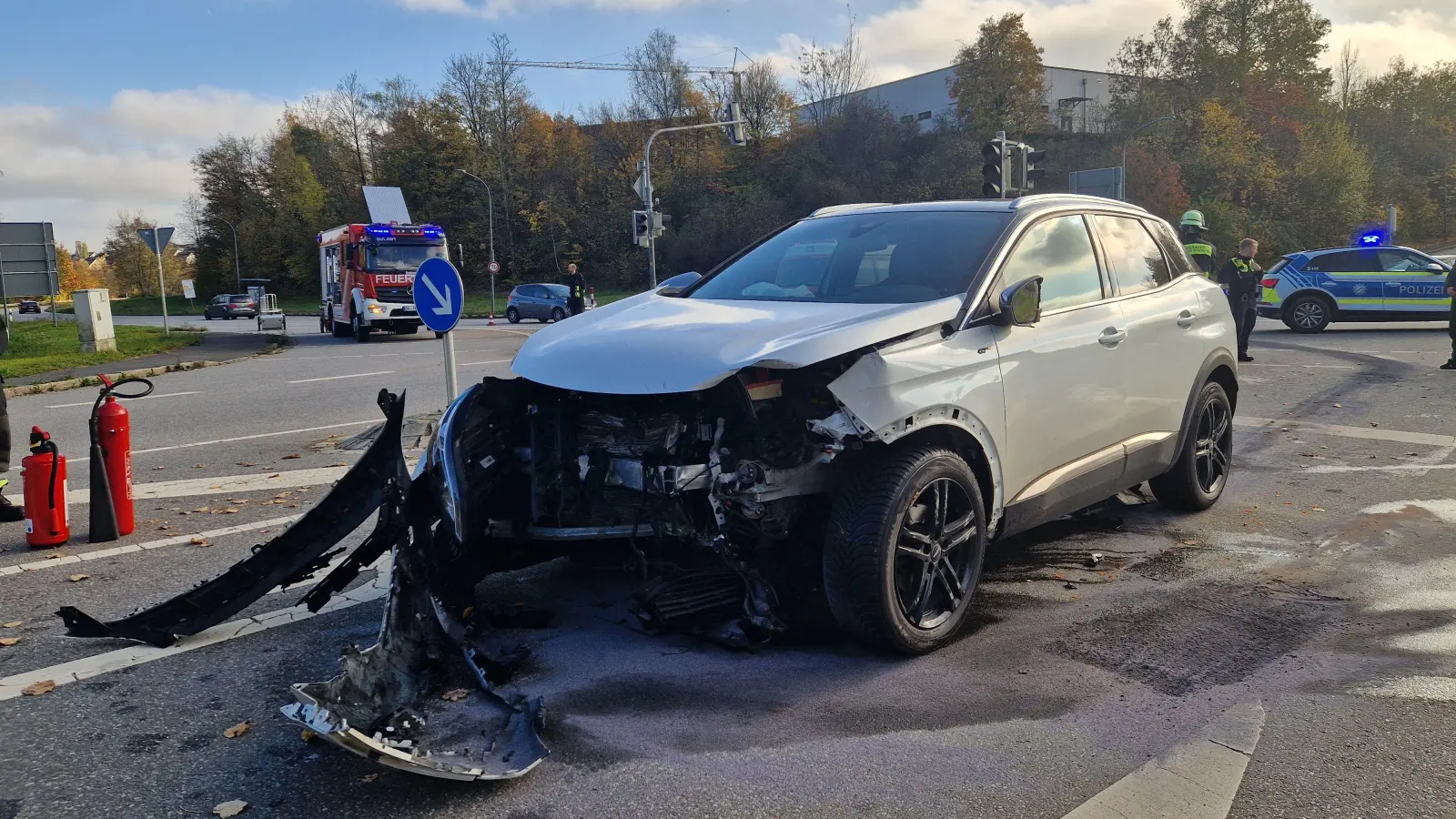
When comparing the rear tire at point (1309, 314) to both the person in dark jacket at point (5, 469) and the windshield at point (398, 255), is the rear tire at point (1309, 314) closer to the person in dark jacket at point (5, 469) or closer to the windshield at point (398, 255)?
the windshield at point (398, 255)

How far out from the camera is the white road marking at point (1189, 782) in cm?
273

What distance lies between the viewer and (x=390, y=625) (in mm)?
3398

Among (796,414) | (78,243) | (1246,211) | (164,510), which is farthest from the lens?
(78,243)

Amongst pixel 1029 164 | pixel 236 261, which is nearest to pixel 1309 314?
pixel 1029 164

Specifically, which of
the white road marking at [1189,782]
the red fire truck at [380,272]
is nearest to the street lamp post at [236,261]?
the red fire truck at [380,272]

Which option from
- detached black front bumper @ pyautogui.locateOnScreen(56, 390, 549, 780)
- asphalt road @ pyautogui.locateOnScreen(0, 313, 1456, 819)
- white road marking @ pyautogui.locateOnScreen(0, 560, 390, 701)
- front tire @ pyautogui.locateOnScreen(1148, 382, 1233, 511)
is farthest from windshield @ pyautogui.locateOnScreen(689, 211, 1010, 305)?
white road marking @ pyautogui.locateOnScreen(0, 560, 390, 701)

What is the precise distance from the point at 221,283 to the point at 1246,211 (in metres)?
77.0

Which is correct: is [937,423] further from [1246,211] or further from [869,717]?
[1246,211]

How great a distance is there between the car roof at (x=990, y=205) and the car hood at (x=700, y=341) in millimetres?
891

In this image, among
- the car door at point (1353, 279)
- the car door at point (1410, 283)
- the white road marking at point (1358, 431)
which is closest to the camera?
the white road marking at point (1358, 431)

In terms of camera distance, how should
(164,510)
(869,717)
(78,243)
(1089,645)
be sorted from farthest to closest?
(78,243) < (164,510) < (1089,645) < (869,717)

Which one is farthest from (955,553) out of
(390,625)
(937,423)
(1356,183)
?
(1356,183)

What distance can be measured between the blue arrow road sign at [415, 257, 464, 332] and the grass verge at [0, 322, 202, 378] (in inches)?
409

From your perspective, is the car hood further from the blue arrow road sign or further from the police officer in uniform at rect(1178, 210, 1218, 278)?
the police officer in uniform at rect(1178, 210, 1218, 278)
